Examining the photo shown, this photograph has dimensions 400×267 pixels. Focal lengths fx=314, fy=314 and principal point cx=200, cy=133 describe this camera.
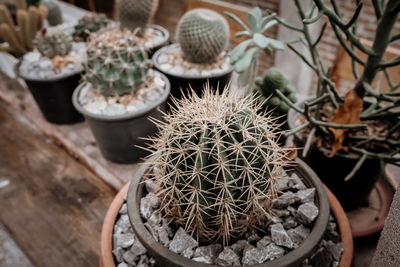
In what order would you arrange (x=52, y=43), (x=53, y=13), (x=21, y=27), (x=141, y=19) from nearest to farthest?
(x=52, y=43) < (x=141, y=19) < (x=21, y=27) < (x=53, y=13)

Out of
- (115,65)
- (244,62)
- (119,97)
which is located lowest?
(119,97)

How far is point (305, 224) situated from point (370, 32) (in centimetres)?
176

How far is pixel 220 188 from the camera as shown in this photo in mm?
609

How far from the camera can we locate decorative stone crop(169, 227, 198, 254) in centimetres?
65

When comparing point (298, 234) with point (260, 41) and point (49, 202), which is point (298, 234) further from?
point (49, 202)

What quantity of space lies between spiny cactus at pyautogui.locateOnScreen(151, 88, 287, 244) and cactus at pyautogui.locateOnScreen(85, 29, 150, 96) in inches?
21.7

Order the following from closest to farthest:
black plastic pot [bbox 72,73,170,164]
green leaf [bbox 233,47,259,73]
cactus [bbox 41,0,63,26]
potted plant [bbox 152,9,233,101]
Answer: green leaf [bbox 233,47,259,73]
black plastic pot [bbox 72,73,170,164]
potted plant [bbox 152,9,233,101]
cactus [bbox 41,0,63,26]

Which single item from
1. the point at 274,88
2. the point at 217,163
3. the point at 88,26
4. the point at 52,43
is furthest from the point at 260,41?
the point at 88,26

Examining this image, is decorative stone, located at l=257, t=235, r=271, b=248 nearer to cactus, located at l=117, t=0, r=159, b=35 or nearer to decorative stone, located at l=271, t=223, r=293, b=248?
decorative stone, located at l=271, t=223, r=293, b=248

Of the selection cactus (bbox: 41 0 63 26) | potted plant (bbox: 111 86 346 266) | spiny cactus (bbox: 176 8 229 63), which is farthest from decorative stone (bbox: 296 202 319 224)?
cactus (bbox: 41 0 63 26)

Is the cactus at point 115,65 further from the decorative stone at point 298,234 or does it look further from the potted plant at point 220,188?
the decorative stone at point 298,234

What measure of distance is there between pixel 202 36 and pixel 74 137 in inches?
27.1

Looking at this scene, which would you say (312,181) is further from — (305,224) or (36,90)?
(36,90)

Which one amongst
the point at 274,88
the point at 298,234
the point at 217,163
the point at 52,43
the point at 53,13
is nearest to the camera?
the point at 217,163
